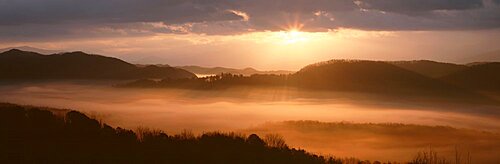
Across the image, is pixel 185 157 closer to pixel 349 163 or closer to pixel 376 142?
pixel 349 163

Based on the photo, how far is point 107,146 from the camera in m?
40.2

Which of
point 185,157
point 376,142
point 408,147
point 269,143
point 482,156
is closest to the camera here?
point 185,157

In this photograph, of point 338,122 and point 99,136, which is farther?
point 338,122

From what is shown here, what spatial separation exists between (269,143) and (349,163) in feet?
22.8

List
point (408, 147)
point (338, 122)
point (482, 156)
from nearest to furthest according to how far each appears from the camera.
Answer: point (482, 156) < point (408, 147) < point (338, 122)

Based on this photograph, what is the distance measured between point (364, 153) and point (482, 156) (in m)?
12.8

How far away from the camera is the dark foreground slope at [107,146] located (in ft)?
122

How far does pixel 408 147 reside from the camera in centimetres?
8525

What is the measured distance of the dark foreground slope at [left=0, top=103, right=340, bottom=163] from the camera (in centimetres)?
3709

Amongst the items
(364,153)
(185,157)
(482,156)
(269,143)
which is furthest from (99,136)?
(482,156)

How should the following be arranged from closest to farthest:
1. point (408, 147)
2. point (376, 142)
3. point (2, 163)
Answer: point (2, 163) < point (408, 147) < point (376, 142)

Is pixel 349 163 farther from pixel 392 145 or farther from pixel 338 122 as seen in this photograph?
pixel 338 122

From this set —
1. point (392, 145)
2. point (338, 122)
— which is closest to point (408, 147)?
point (392, 145)

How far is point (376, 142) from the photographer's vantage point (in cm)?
9238
